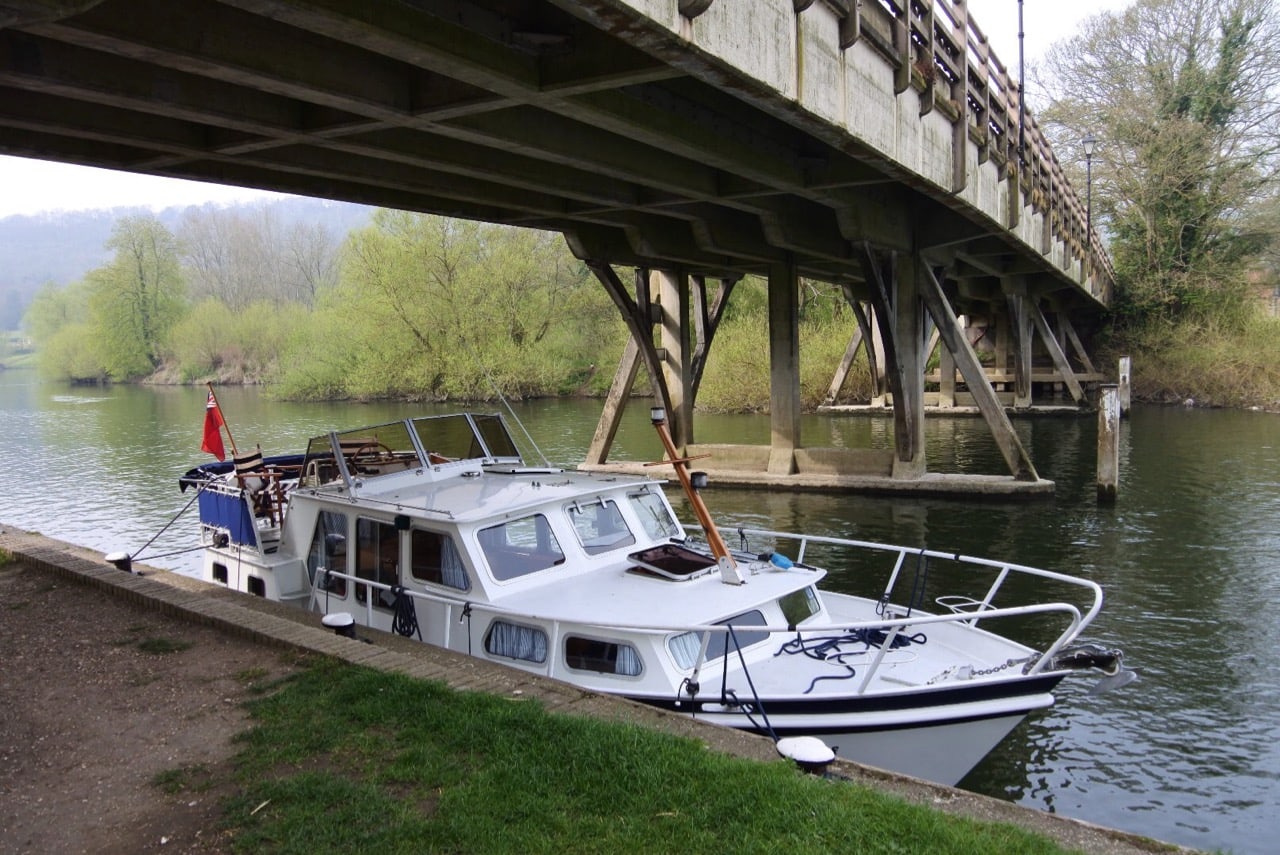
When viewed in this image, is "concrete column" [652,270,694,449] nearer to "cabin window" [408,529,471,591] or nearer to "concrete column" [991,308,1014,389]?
"cabin window" [408,529,471,591]

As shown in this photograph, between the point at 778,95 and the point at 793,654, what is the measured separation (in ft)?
16.3

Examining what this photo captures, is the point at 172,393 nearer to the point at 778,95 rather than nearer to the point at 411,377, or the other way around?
the point at 411,377

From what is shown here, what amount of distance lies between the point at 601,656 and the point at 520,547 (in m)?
1.62

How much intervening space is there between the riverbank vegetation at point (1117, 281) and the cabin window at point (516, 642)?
32.3m

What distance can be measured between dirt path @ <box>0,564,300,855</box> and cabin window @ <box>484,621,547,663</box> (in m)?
1.80

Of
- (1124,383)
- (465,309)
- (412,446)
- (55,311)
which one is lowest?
(412,446)

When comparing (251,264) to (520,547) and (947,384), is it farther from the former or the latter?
(520,547)

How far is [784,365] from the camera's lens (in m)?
19.7

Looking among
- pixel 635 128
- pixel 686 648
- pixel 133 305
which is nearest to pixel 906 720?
pixel 686 648

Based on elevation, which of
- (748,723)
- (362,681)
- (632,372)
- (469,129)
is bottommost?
(748,723)

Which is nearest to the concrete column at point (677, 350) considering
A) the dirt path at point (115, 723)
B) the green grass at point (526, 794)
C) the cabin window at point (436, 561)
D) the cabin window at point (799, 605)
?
the cabin window at point (799, 605)

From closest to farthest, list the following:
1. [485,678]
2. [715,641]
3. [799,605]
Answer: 1. [485,678]
2. [715,641]
3. [799,605]

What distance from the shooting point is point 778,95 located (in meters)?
8.44

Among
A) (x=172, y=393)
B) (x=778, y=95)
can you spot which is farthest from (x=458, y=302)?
(x=778, y=95)
